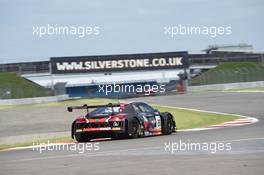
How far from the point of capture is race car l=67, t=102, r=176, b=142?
17906 millimetres

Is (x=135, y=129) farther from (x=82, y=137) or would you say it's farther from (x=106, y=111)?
(x=82, y=137)

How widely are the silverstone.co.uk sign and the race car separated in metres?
49.6

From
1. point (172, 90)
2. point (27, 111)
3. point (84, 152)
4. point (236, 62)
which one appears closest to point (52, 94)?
point (172, 90)

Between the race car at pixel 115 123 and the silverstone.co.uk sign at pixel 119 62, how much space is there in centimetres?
4958

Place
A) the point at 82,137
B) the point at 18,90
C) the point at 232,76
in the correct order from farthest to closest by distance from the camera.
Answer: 1. the point at 232,76
2. the point at 18,90
3. the point at 82,137

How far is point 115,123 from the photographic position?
17.9 meters

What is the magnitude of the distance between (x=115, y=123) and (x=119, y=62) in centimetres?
5211

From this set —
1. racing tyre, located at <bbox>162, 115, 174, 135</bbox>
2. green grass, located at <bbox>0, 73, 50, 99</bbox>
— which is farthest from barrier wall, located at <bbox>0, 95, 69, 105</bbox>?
racing tyre, located at <bbox>162, 115, 174, 135</bbox>

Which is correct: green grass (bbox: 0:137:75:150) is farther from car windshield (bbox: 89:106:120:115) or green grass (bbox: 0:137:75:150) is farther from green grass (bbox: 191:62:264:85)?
green grass (bbox: 191:62:264:85)

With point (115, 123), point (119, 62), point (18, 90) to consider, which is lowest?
point (115, 123)

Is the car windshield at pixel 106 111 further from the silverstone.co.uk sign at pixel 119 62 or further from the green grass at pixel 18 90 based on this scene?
the silverstone.co.uk sign at pixel 119 62

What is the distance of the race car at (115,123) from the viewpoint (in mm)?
17906

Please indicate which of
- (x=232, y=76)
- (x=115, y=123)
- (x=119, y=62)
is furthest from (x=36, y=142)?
(x=119, y=62)

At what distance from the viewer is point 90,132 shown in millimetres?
18031
